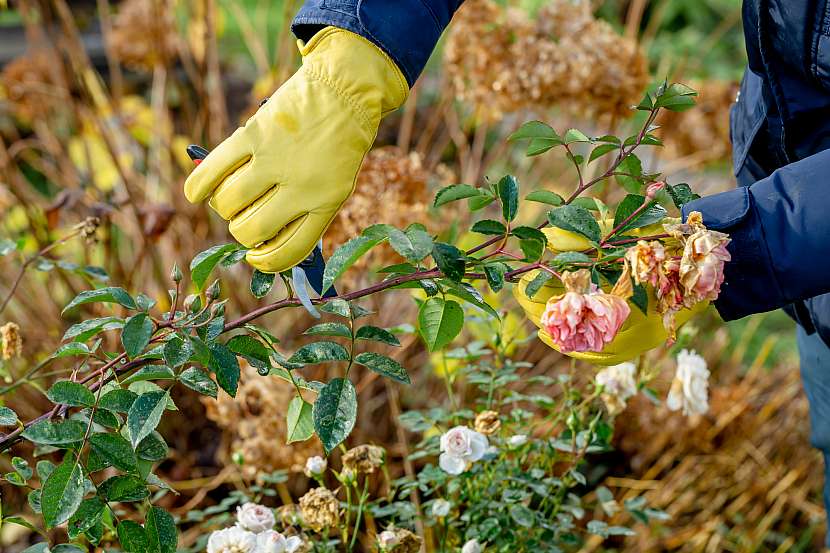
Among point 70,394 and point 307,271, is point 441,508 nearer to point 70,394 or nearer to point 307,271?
point 307,271

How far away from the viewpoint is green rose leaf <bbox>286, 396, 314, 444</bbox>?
3.09 feet

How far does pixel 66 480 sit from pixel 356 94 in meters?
0.50

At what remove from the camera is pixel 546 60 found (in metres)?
1.69

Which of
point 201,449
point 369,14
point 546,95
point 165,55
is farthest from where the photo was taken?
point 165,55

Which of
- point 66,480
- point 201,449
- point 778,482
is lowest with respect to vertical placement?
point 778,482

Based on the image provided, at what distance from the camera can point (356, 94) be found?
98 centimetres

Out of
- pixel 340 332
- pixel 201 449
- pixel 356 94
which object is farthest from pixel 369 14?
pixel 201 449

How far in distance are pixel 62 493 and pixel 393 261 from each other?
922 millimetres

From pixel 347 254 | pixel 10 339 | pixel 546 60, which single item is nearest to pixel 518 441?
pixel 347 254

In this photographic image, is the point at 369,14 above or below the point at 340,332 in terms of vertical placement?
above

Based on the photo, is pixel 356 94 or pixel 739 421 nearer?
pixel 356 94

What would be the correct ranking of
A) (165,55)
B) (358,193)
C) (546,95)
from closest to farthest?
1. (358,193)
2. (546,95)
3. (165,55)

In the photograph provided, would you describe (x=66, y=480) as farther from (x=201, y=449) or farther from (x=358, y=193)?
(x=201, y=449)

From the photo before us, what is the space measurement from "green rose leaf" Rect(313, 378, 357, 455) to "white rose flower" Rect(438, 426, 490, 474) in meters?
0.21
